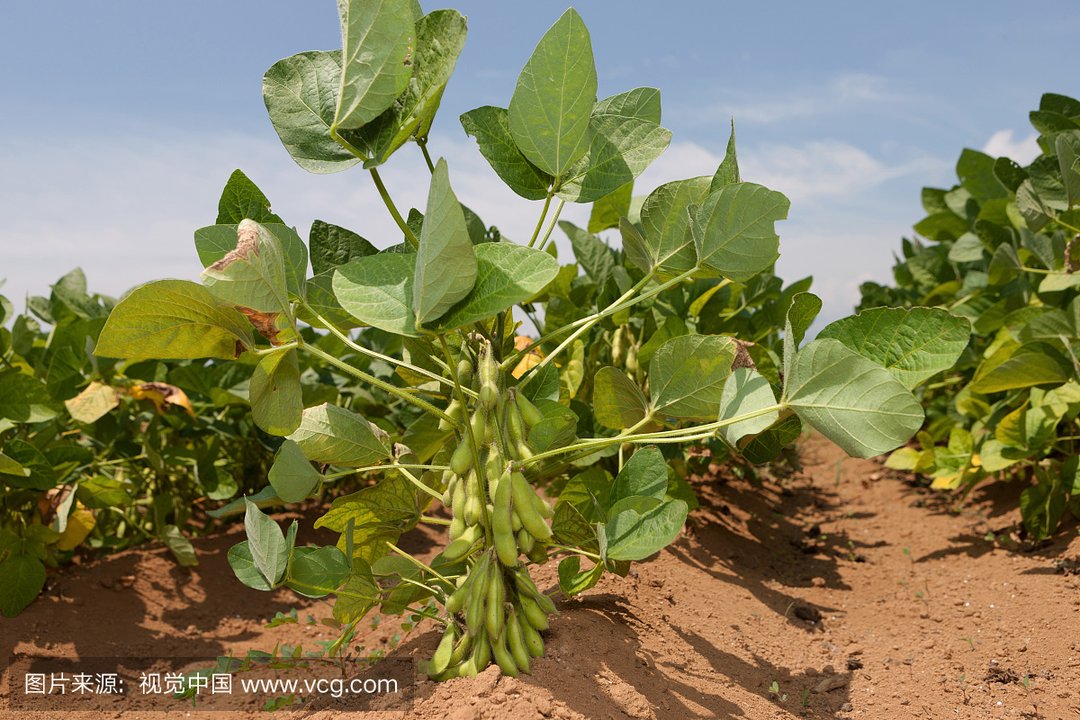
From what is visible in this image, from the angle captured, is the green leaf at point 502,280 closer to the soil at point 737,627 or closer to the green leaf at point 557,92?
the green leaf at point 557,92

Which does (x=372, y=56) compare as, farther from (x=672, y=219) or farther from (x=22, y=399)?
(x=22, y=399)

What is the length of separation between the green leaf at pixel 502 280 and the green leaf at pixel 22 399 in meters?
1.92

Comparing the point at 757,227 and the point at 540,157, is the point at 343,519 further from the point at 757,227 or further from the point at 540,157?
the point at 757,227

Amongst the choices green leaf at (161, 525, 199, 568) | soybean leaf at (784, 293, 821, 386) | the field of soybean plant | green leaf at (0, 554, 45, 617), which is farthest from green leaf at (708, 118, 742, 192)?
green leaf at (0, 554, 45, 617)

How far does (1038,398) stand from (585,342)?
1.63m

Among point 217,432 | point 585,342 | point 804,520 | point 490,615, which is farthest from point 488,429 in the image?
point 804,520

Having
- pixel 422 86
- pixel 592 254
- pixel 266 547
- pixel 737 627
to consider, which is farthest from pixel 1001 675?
pixel 422 86

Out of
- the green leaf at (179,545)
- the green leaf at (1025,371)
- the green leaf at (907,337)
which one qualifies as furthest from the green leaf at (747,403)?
the green leaf at (179,545)

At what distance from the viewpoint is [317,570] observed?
1.47 meters

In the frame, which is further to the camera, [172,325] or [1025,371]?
[1025,371]

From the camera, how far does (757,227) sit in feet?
4.73

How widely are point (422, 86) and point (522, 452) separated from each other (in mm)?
664

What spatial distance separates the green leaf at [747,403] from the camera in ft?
4.53

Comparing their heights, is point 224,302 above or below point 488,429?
above
